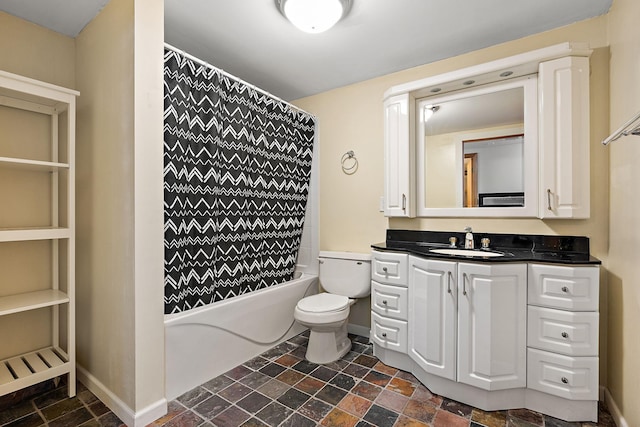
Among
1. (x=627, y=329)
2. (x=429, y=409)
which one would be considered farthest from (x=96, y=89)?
(x=627, y=329)

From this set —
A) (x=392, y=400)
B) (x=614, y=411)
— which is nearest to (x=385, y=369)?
(x=392, y=400)

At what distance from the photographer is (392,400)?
6.18 feet

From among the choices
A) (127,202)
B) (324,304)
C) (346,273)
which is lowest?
(324,304)

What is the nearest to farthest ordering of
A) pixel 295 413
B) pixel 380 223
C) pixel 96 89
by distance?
pixel 295 413 → pixel 96 89 → pixel 380 223

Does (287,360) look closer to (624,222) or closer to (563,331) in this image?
(563,331)

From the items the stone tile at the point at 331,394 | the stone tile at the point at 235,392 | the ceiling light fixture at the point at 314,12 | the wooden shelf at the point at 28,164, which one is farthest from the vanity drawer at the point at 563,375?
the wooden shelf at the point at 28,164

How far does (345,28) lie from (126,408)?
255 centimetres

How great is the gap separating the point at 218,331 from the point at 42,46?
2.15 meters

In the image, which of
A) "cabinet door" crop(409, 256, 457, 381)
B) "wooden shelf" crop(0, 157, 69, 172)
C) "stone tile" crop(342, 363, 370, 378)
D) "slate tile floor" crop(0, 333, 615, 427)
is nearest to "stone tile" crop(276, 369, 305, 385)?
"slate tile floor" crop(0, 333, 615, 427)

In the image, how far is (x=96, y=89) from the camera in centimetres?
191

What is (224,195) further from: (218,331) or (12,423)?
(12,423)

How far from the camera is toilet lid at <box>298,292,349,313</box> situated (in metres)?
2.32

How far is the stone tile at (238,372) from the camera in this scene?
84.3 inches

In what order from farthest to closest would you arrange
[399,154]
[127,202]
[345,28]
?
[399,154]
[345,28]
[127,202]
